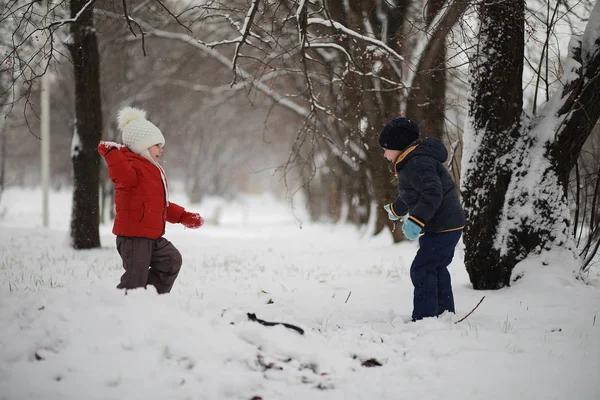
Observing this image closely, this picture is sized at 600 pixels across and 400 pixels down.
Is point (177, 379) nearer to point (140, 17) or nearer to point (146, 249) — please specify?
point (146, 249)

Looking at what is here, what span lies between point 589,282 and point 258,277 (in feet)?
13.0

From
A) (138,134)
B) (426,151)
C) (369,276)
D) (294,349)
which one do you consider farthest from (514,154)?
(138,134)

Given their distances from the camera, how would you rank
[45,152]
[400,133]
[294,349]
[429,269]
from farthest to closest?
[45,152] < [400,133] < [429,269] < [294,349]

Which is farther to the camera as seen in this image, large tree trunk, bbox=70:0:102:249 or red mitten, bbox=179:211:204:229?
large tree trunk, bbox=70:0:102:249

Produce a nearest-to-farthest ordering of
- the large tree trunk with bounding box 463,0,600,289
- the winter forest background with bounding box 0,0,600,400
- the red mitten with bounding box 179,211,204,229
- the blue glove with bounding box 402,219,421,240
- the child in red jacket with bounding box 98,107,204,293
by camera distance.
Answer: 1. the winter forest background with bounding box 0,0,600,400
2. the blue glove with bounding box 402,219,421,240
3. the child in red jacket with bounding box 98,107,204,293
4. the red mitten with bounding box 179,211,204,229
5. the large tree trunk with bounding box 463,0,600,289

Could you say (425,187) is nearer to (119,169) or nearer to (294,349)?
(294,349)

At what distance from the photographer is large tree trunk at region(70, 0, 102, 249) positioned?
8.02 m

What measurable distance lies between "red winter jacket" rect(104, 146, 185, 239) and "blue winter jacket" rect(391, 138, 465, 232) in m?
2.09

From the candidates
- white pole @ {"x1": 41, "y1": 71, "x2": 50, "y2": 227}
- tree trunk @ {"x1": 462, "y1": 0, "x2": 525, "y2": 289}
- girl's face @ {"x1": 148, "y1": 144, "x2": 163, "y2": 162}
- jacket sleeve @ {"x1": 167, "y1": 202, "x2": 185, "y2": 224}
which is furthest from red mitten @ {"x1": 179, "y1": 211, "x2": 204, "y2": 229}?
white pole @ {"x1": 41, "y1": 71, "x2": 50, "y2": 227}

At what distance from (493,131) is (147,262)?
12.2 feet

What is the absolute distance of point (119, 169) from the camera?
10.9 feet

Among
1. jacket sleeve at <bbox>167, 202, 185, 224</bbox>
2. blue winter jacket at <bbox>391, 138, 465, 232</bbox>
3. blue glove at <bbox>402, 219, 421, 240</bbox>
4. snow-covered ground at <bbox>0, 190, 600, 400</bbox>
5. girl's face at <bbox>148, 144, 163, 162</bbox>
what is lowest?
snow-covered ground at <bbox>0, 190, 600, 400</bbox>

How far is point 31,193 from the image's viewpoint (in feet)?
117

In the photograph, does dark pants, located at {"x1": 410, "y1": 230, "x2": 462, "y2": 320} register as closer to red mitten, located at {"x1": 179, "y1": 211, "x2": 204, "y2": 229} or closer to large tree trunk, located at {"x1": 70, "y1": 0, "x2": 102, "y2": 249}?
red mitten, located at {"x1": 179, "y1": 211, "x2": 204, "y2": 229}
